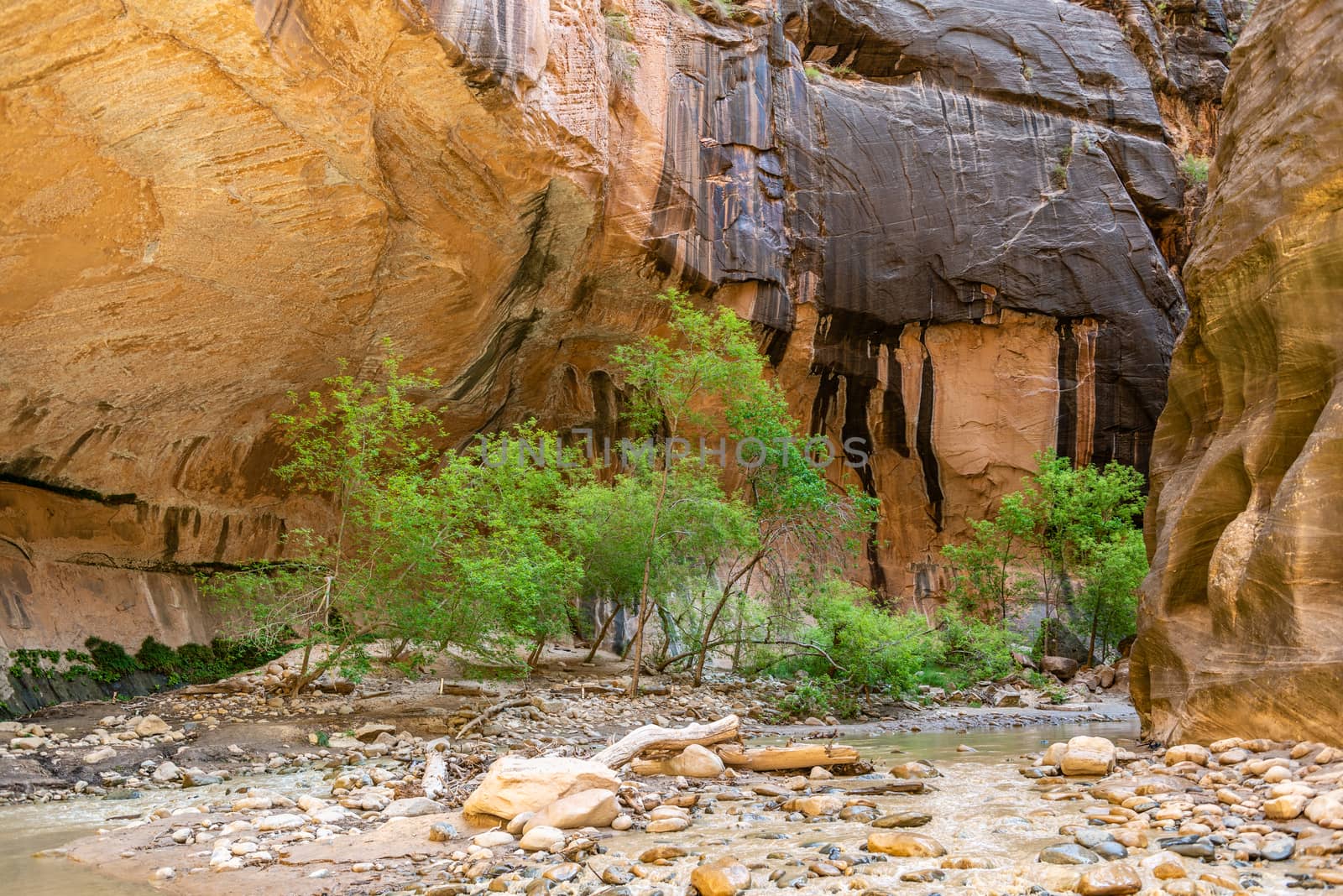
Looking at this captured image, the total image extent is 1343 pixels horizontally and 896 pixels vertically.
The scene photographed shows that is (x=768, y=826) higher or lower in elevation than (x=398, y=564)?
lower

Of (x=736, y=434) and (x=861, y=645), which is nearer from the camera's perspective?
(x=861, y=645)

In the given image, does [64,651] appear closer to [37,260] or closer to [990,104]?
[37,260]

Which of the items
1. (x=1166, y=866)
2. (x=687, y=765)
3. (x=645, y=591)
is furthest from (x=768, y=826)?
(x=645, y=591)

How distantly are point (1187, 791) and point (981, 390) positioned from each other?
1793 cm

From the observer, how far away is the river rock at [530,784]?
18.3 ft

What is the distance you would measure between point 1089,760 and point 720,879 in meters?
4.00

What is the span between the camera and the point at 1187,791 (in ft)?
18.8

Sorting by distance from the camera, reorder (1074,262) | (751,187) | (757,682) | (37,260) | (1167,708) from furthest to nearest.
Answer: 1. (1074,262)
2. (751,187)
3. (757,682)
4. (37,260)
5. (1167,708)

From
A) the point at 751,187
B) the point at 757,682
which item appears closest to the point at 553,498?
the point at 757,682

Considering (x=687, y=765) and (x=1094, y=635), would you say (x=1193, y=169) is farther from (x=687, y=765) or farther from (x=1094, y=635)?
(x=687, y=765)

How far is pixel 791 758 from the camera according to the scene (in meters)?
7.64

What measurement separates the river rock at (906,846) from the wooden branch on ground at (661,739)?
8.21 ft

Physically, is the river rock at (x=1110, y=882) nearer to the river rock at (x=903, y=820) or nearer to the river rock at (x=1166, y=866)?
the river rock at (x=1166, y=866)

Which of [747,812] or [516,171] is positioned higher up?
[516,171]
